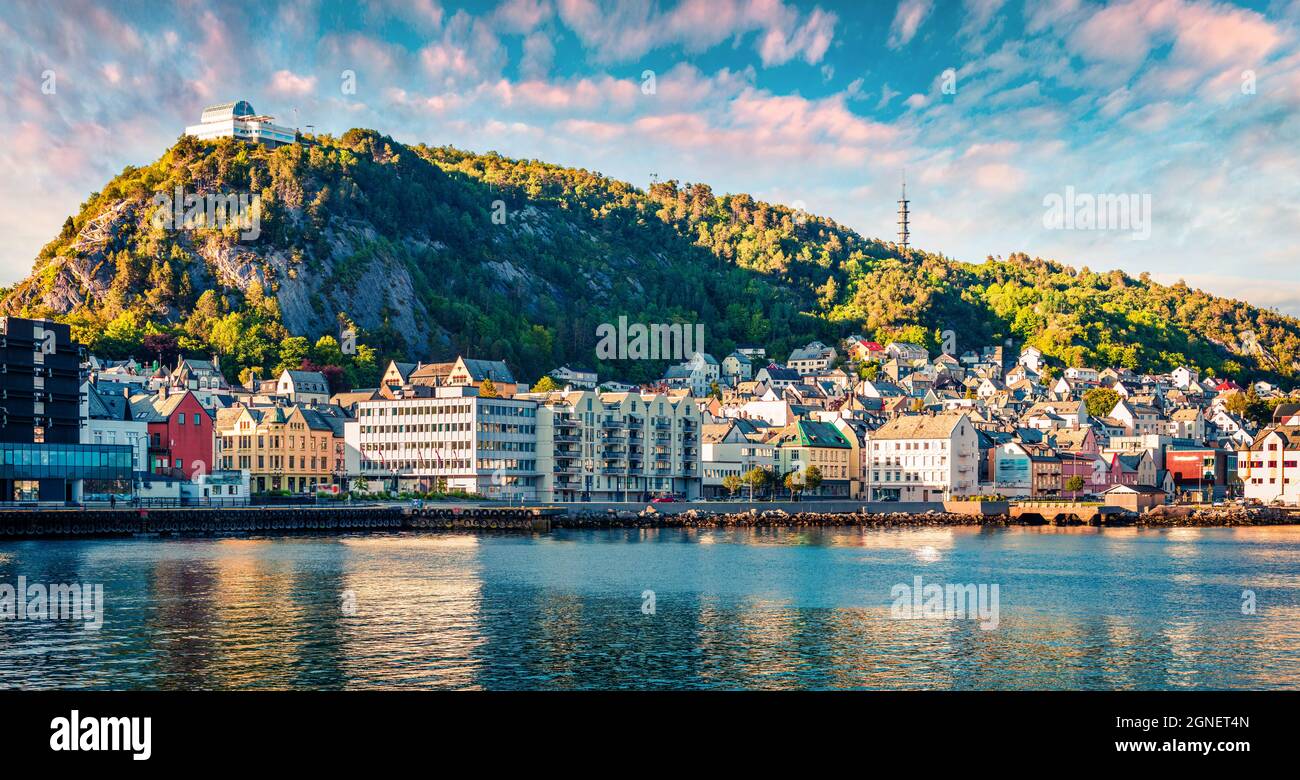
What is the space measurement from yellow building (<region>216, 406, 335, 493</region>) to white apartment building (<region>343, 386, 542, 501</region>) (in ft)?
15.8

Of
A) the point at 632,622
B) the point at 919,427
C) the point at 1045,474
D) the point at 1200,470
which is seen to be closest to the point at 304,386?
the point at 919,427

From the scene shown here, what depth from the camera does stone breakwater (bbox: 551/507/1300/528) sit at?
410 feet

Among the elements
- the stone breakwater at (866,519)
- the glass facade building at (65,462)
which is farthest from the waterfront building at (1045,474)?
the glass facade building at (65,462)

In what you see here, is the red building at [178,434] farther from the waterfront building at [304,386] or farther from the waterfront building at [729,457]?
the waterfront building at [729,457]

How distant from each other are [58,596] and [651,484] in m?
105

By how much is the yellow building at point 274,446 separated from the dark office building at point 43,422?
1310 inches

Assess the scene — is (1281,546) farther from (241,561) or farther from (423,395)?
(423,395)

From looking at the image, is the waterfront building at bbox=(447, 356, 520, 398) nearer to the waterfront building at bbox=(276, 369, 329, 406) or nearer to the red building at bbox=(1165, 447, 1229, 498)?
the waterfront building at bbox=(276, 369, 329, 406)

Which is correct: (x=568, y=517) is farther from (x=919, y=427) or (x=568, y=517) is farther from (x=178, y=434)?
(x=919, y=427)

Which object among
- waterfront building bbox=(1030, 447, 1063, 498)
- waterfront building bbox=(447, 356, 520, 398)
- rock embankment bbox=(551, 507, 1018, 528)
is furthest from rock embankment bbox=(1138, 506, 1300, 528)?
waterfront building bbox=(447, 356, 520, 398)

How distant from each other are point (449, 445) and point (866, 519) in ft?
151

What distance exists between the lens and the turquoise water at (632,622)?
118ft

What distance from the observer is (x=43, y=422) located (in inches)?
4146

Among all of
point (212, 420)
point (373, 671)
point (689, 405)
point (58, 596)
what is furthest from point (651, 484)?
point (373, 671)
